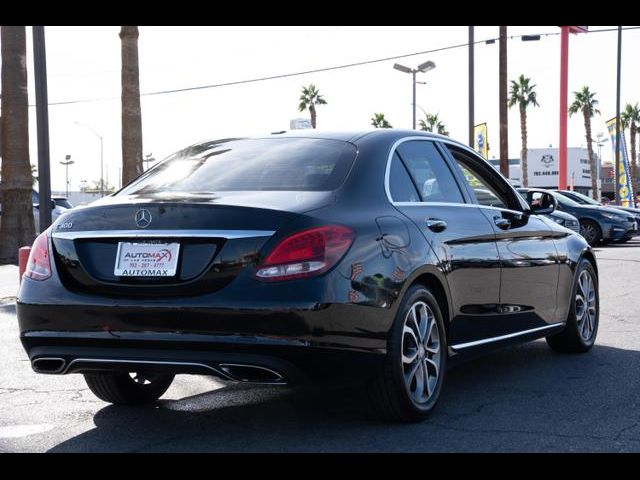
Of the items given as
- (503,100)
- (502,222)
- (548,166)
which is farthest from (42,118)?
(548,166)

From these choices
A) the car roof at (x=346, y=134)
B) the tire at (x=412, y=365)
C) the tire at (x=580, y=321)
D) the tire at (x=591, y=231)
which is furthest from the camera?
the tire at (x=591, y=231)

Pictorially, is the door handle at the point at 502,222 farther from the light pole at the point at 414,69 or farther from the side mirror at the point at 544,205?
the light pole at the point at 414,69

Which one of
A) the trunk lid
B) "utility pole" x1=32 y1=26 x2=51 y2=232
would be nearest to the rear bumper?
the trunk lid

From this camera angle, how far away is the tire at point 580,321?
24.6 feet

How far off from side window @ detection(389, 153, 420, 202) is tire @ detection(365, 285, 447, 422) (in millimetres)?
515

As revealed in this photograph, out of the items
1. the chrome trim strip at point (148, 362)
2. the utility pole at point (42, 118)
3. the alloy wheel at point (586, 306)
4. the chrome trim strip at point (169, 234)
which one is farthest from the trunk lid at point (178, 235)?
the utility pole at point (42, 118)

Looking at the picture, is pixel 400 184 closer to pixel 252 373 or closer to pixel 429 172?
pixel 429 172

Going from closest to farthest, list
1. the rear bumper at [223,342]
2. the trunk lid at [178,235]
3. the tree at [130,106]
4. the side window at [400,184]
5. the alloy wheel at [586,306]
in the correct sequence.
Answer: the rear bumper at [223,342], the trunk lid at [178,235], the side window at [400,184], the alloy wheel at [586,306], the tree at [130,106]

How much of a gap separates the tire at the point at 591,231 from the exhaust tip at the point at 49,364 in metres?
20.8

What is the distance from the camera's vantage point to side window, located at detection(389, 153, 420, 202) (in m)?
5.36

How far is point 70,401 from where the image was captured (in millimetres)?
6020

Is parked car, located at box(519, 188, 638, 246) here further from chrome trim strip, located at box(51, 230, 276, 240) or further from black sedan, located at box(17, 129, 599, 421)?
chrome trim strip, located at box(51, 230, 276, 240)

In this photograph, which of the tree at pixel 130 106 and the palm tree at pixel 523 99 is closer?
the tree at pixel 130 106
